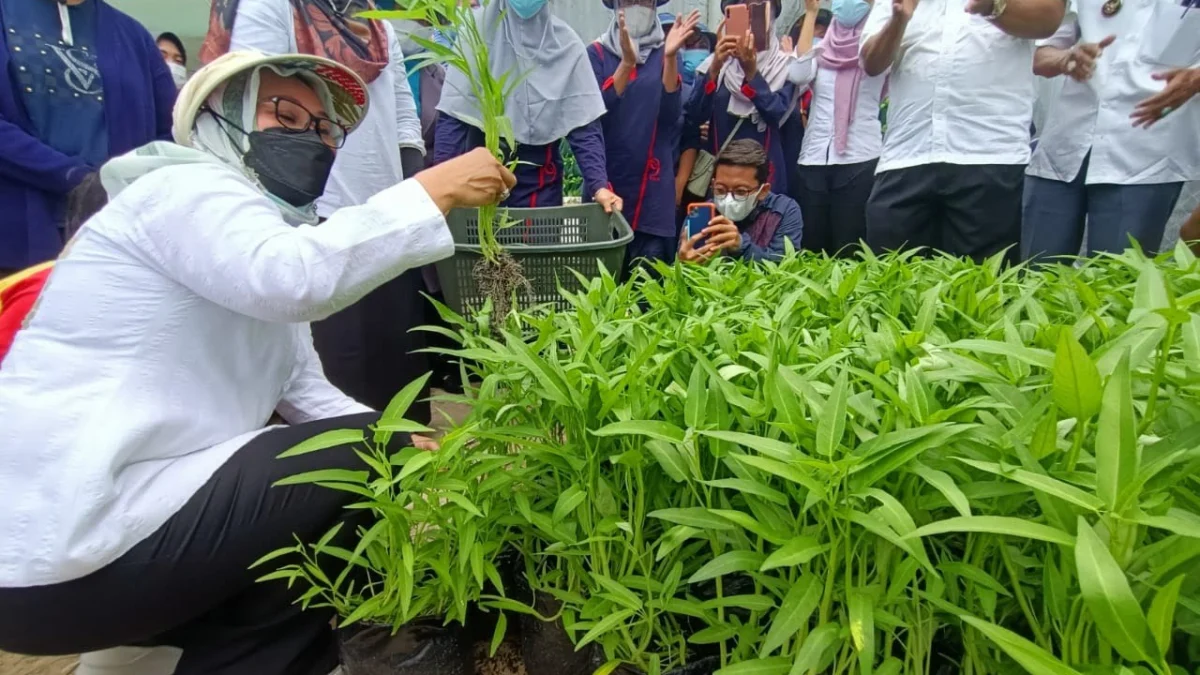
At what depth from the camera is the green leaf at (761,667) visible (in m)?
1.04

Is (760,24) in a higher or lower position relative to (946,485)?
higher

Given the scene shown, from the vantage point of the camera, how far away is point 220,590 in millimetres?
1483

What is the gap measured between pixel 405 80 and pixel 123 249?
1.83 m

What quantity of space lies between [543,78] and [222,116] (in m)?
2.00

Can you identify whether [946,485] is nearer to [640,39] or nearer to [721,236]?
[721,236]

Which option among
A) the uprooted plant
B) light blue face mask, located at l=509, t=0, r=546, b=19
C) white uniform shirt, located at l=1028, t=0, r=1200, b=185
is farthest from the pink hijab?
the uprooted plant

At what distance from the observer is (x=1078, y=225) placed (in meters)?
3.02

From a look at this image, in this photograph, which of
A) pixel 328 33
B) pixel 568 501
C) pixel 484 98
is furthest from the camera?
pixel 328 33

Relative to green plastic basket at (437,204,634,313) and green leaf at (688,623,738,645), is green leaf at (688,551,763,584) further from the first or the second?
green plastic basket at (437,204,634,313)

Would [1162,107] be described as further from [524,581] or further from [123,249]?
[123,249]

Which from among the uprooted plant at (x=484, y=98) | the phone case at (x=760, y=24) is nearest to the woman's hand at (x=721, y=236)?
the uprooted plant at (x=484, y=98)

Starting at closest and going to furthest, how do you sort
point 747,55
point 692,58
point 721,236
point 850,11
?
point 721,236 → point 747,55 → point 850,11 → point 692,58

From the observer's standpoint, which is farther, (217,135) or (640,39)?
(640,39)

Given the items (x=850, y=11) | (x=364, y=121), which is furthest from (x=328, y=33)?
(x=850, y=11)
